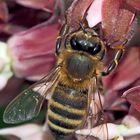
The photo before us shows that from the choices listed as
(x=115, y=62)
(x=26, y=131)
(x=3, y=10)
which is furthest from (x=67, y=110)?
(x=3, y=10)

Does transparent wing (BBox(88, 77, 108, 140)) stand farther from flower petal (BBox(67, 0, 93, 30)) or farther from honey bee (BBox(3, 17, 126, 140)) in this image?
flower petal (BBox(67, 0, 93, 30))

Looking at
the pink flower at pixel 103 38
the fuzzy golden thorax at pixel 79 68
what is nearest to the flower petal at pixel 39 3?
the pink flower at pixel 103 38

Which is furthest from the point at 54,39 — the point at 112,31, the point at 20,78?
the point at 112,31

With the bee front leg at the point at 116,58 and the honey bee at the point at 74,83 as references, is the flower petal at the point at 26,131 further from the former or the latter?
the bee front leg at the point at 116,58

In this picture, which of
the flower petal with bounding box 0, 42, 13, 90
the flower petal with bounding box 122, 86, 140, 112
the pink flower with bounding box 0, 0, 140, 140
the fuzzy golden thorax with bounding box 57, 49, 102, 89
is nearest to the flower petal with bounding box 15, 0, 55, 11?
the pink flower with bounding box 0, 0, 140, 140

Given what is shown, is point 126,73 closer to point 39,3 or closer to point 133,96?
point 133,96
